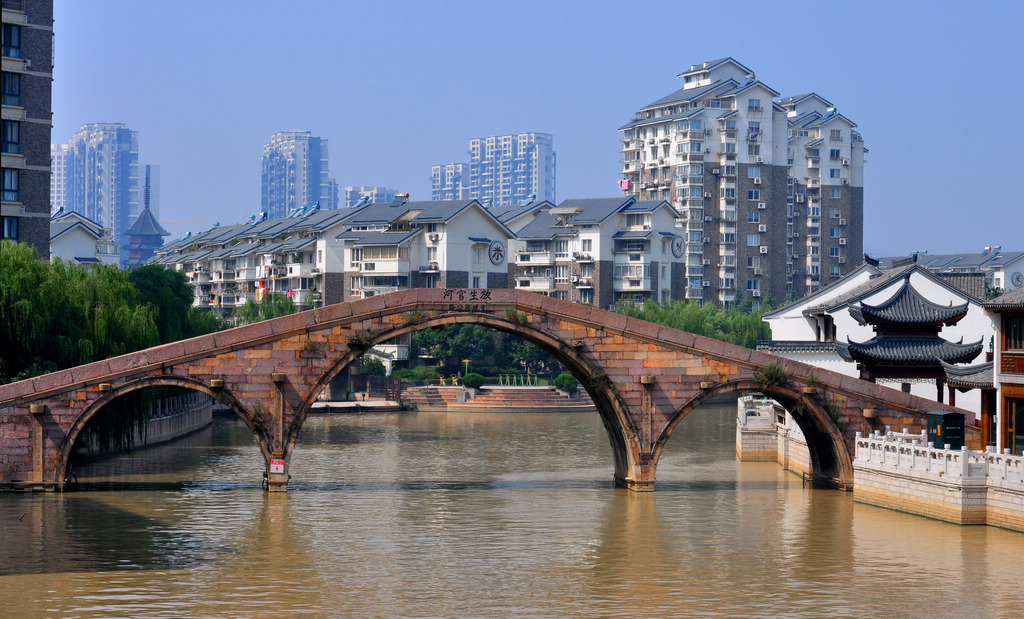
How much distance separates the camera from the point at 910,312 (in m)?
43.2

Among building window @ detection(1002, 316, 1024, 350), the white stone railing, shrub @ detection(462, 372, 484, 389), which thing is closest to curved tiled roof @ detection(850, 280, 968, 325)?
the white stone railing

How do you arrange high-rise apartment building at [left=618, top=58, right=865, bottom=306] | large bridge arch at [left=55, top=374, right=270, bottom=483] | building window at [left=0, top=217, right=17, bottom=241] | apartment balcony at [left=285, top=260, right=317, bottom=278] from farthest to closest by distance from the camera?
high-rise apartment building at [left=618, top=58, right=865, bottom=306]
apartment balcony at [left=285, top=260, right=317, bottom=278]
building window at [left=0, top=217, right=17, bottom=241]
large bridge arch at [left=55, top=374, right=270, bottom=483]

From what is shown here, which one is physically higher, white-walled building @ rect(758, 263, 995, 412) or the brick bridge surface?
white-walled building @ rect(758, 263, 995, 412)

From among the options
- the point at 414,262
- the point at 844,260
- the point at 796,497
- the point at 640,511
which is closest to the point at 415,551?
the point at 640,511

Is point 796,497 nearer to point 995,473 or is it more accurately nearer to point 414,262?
point 995,473

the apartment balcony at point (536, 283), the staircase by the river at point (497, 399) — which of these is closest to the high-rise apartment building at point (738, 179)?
the apartment balcony at point (536, 283)

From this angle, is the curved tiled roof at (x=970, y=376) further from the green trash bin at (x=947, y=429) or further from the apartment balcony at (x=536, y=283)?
the apartment balcony at (x=536, y=283)

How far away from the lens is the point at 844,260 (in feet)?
417

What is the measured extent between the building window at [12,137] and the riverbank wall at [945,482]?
3656cm

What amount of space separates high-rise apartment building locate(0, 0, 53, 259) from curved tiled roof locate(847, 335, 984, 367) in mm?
33550

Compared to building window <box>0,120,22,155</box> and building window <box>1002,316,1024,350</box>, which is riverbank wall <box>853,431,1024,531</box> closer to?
building window <box>1002,316,1024,350</box>

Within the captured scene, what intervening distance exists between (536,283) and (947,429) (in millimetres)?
72286

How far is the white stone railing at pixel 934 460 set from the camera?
3100cm

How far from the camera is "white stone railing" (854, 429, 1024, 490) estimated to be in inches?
1220
